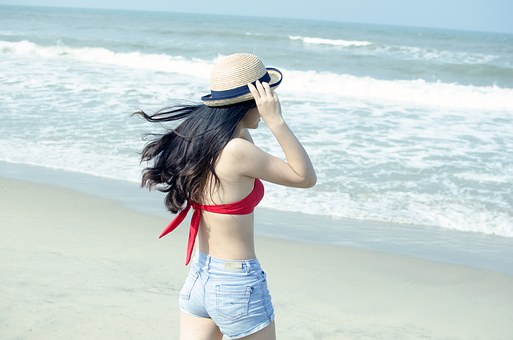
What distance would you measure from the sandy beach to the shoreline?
192 mm

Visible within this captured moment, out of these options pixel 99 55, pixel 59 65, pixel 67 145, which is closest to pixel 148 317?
pixel 67 145

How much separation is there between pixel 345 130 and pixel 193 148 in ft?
26.8

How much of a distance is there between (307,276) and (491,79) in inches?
715

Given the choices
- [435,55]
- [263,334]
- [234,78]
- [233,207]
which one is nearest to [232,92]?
[234,78]

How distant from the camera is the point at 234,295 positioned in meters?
2.33

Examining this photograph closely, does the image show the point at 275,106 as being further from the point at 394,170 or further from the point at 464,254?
the point at 394,170

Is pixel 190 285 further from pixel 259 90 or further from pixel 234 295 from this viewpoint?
pixel 259 90

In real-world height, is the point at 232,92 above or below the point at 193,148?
above

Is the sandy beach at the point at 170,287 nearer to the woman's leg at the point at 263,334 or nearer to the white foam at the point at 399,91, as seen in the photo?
the woman's leg at the point at 263,334

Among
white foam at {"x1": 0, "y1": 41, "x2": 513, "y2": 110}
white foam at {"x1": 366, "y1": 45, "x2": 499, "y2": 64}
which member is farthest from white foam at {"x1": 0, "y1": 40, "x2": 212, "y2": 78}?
white foam at {"x1": 366, "y1": 45, "x2": 499, "y2": 64}

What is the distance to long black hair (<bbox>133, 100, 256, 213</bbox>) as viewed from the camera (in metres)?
2.25

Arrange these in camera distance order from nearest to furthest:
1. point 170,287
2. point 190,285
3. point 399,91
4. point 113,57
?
point 190,285, point 170,287, point 399,91, point 113,57

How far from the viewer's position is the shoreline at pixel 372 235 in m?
5.39

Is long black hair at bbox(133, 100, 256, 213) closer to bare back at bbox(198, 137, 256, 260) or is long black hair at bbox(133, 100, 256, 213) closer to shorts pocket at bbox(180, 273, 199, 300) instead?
bare back at bbox(198, 137, 256, 260)
